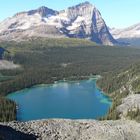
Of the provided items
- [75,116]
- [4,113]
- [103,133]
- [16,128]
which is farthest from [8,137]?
[75,116]

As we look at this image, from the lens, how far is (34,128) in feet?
334

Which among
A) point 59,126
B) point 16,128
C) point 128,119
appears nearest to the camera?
point 16,128

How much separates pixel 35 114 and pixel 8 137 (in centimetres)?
9013

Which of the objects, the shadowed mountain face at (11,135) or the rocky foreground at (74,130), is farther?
the rocky foreground at (74,130)

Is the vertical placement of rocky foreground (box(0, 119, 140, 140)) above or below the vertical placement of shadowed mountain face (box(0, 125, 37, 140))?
below

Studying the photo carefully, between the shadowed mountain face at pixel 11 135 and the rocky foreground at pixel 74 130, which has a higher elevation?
the shadowed mountain face at pixel 11 135

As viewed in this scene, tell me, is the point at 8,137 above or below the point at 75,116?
above

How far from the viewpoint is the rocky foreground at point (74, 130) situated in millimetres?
99375

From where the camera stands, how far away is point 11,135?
303 ft

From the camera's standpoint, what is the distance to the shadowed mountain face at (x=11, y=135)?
90062 mm

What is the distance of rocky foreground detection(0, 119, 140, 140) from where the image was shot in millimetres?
99375

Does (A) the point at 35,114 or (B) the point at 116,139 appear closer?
(B) the point at 116,139

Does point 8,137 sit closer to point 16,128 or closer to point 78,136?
point 16,128

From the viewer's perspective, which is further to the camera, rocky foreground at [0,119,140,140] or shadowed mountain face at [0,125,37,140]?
rocky foreground at [0,119,140,140]
